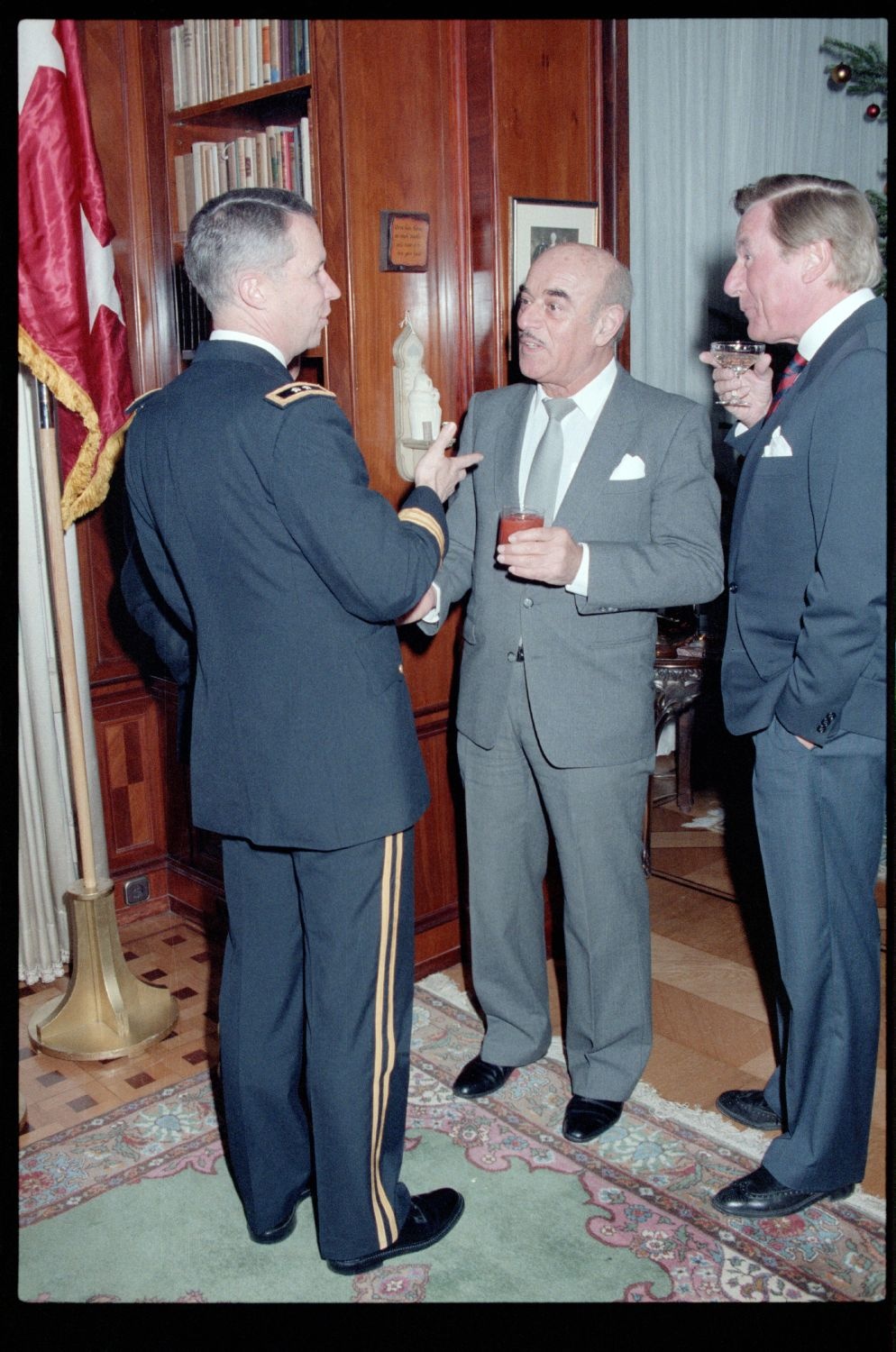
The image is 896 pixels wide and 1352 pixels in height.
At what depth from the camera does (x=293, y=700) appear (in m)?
1.83

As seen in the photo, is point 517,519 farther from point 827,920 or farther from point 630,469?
point 827,920

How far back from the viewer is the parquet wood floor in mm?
2631

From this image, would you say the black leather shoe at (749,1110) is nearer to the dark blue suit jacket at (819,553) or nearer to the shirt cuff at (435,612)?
the dark blue suit jacket at (819,553)

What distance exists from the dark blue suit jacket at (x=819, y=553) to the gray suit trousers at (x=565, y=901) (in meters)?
0.37

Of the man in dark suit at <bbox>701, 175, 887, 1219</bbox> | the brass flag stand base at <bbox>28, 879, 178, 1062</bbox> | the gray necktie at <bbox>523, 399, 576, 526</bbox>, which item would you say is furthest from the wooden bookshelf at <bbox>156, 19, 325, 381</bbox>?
the brass flag stand base at <bbox>28, 879, 178, 1062</bbox>

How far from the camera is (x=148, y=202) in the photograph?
132 inches

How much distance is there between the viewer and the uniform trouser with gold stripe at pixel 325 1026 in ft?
6.32

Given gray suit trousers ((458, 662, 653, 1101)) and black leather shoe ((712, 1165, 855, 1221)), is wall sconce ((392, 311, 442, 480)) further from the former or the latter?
black leather shoe ((712, 1165, 855, 1221))

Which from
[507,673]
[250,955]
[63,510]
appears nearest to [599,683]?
[507,673]

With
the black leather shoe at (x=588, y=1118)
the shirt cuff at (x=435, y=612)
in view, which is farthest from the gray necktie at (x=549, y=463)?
the black leather shoe at (x=588, y=1118)

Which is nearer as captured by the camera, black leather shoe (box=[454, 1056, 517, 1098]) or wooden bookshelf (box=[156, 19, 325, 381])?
black leather shoe (box=[454, 1056, 517, 1098])

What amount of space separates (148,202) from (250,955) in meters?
2.37

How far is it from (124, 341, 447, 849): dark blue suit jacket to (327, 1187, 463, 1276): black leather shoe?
78 centimetres

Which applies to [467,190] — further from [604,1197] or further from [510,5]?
[604,1197]
